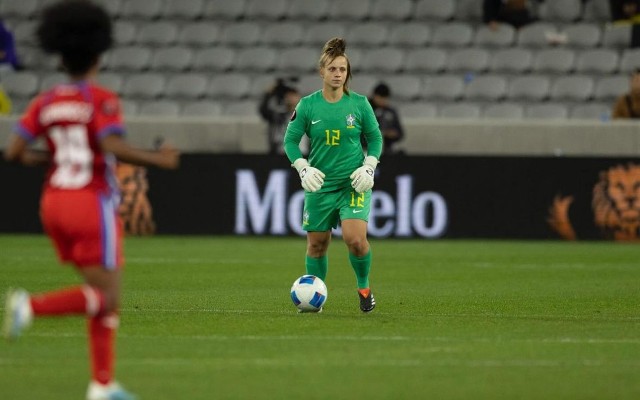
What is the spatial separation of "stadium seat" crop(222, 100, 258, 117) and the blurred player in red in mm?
16881

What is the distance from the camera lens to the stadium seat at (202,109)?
23.5 metres

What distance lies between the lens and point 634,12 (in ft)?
78.0

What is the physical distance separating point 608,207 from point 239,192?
207 inches

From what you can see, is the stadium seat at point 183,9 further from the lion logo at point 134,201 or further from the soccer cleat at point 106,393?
the soccer cleat at point 106,393

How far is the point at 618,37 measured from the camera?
952 inches

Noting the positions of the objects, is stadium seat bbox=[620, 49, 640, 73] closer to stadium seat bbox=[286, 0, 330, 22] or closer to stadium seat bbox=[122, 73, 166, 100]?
stadium seat bbox=[286, 0, 330, 22]

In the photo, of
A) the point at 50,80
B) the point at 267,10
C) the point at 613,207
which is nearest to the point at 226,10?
the point at 267,10

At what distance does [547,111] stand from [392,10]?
11.6 ft

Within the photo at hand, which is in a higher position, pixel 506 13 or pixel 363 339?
pixel 506 13

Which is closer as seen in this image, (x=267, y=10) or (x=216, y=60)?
(x=216, y=60)

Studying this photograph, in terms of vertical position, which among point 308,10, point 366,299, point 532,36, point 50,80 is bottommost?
point 366,299

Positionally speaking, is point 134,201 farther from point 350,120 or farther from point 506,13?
point 350,120

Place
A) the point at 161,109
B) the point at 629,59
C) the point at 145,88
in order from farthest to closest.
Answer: the point at 145,88 < the point at 629,59 < the point at 161,109

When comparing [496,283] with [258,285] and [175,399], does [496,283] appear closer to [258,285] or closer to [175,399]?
[258,285]
